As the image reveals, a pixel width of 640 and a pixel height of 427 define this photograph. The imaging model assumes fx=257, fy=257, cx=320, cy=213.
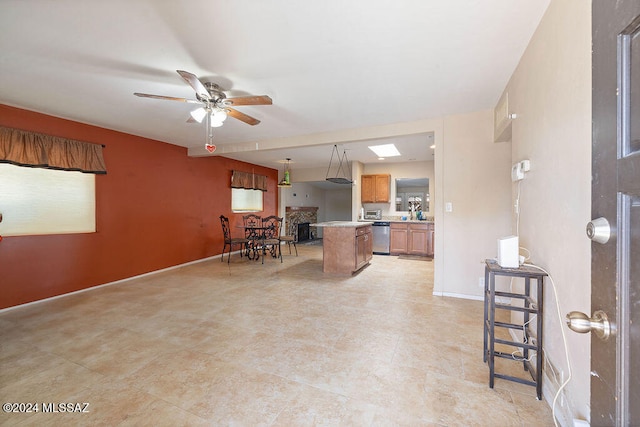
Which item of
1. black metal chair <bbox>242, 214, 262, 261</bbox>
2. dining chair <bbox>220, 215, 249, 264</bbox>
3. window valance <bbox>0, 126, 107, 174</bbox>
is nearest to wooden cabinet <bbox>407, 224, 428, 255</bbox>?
black metal chair <bbox>242, 214, 262, 261</bbox>

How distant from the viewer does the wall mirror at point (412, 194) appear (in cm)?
705

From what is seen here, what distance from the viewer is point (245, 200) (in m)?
7.11

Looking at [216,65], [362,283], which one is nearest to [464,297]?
[362,283]

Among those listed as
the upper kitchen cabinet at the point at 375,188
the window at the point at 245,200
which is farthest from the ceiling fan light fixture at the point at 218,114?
the upper kitchen cabinet at the point at 375,188

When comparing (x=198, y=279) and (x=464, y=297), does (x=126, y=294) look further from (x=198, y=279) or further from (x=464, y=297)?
(x=464, y=297)

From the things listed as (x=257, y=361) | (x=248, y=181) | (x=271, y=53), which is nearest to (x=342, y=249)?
(x=257, y=361)

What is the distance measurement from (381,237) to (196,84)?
536 centimetres

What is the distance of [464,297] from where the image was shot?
3369 millimetres

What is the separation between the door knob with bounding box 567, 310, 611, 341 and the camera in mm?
539

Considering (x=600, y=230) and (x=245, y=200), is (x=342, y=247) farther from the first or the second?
(x=600, y=230)

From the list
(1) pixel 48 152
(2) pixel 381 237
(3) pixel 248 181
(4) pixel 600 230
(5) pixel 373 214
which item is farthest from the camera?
(5) pixel 373 214

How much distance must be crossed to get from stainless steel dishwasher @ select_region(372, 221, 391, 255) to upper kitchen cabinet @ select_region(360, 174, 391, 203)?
0.74 meters

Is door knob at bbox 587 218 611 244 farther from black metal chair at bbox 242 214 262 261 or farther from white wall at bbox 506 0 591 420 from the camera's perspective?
black metal chair at bbox 242 214 262 261

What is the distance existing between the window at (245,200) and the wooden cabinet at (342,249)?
320 centimetres
